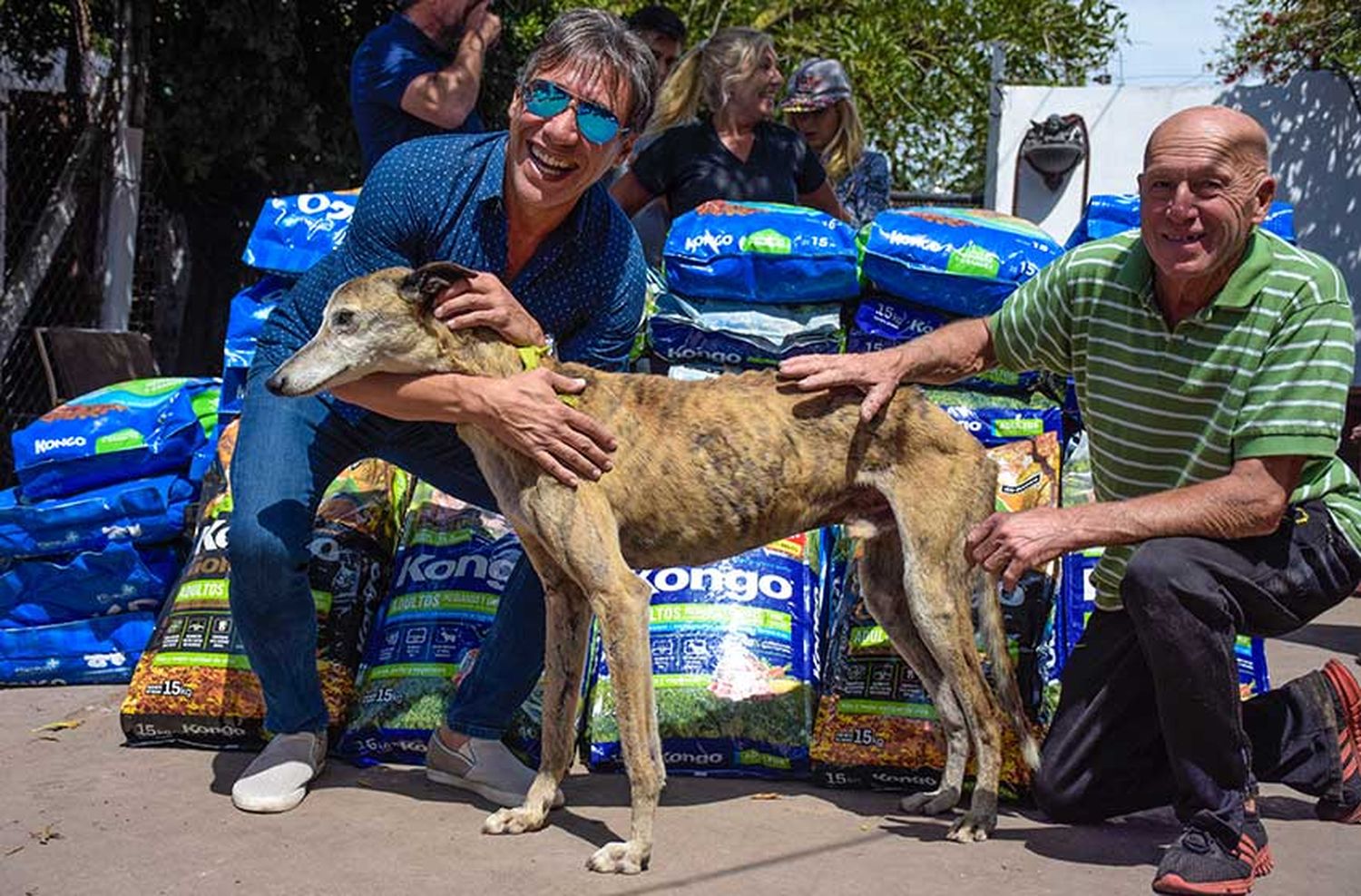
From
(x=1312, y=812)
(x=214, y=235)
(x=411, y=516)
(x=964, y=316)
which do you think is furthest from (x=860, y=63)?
(x=1312, y=812)

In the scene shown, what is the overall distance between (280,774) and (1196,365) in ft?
8.01

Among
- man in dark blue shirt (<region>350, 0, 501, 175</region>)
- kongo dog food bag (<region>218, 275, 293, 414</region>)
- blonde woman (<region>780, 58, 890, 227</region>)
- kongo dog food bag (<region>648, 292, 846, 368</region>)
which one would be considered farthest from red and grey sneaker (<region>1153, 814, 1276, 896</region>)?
blonde woman (<region>780, 58, 890, 227</region>)

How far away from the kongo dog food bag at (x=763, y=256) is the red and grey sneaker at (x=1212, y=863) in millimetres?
2179

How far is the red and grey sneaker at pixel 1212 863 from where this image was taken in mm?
3014

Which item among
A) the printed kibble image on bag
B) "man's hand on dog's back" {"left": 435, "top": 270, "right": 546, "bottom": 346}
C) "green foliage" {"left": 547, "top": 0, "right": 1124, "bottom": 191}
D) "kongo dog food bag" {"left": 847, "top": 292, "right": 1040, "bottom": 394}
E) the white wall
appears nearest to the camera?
"man's hand on dog's back" {"left": 435, "top": 270, "right": 546, "bottom": 346}

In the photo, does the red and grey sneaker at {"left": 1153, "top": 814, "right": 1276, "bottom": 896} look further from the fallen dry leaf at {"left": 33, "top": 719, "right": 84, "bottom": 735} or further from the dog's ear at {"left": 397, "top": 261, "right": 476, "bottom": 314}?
the fallen dry leaf at {"left": 33, "top": 719, "right": 84, "bottom": 735}

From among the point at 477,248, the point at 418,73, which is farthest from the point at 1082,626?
the point at 418,73

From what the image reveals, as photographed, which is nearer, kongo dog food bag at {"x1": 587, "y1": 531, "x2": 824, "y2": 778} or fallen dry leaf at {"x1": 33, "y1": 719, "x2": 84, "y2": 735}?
kongo dog food bag at {"x1": 587, "y1": 531, "x2": 824, "y2": 778}

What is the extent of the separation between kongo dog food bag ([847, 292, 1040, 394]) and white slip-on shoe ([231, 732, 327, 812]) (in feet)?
7.24

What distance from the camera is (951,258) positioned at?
4.51 meters

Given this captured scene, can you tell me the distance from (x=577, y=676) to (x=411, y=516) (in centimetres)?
114

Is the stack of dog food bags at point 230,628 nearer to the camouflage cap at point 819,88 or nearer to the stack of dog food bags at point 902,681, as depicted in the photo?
the stack of dog food bags at point 902,681

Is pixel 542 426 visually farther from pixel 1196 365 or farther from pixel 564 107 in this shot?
pixel 1196 365

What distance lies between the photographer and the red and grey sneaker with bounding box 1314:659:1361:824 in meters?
3.52
